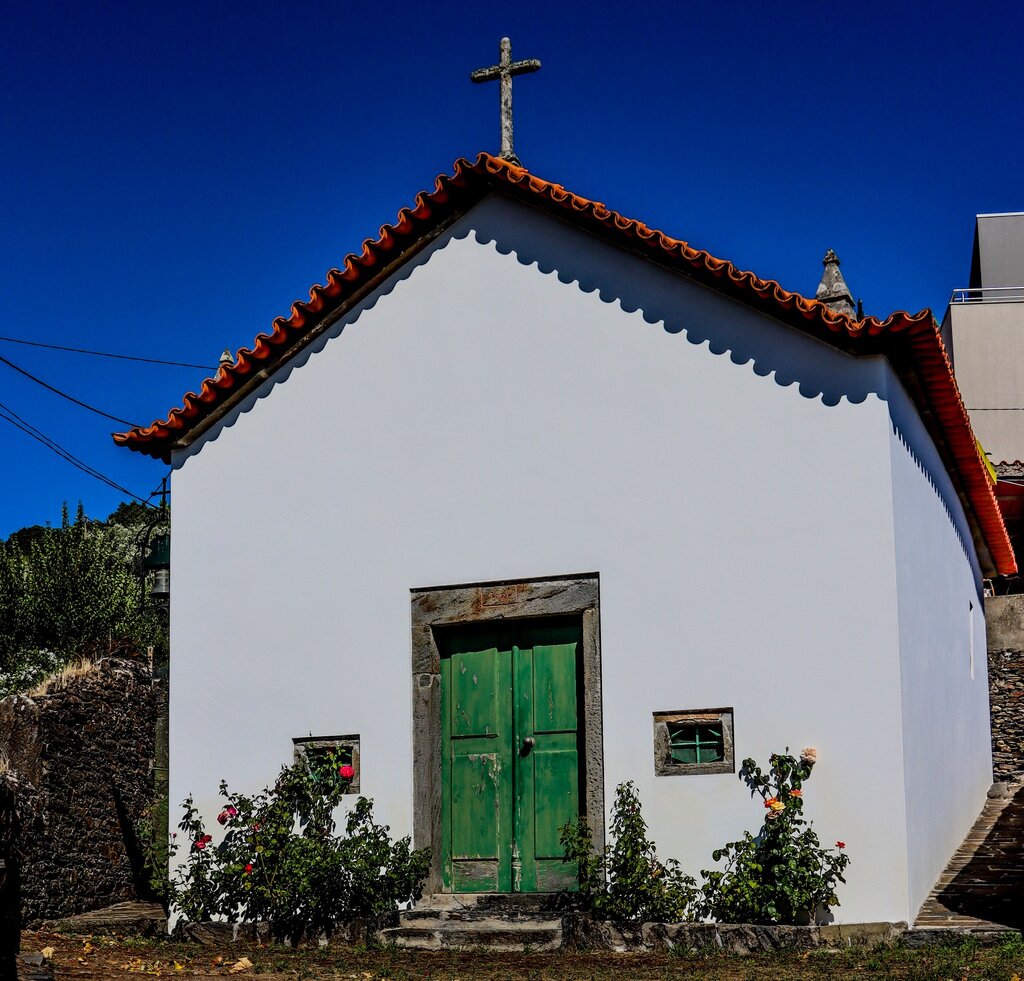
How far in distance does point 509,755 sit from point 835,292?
4165 millimetres

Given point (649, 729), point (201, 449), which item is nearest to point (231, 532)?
point (201, 449)

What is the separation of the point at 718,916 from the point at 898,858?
1235 mm

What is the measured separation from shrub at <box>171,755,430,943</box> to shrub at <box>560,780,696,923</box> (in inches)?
50.4

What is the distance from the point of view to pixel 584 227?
10.2m

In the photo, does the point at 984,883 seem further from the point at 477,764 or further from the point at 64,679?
the point at 64,679

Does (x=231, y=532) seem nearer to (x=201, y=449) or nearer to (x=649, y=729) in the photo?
(x=201, y=449)

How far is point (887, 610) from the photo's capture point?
8.88 metres

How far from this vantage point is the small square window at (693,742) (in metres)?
9.12

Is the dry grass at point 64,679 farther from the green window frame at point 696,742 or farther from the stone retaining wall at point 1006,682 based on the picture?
the stone retaining wall at point 1006,682

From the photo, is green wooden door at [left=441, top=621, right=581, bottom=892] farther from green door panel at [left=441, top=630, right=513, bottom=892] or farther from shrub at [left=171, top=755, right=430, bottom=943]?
shrub at [left=171, top=755, right=430, bottom=943]

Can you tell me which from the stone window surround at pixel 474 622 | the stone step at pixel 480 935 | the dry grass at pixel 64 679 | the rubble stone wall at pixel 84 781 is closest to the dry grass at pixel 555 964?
the stone step at pixel 480 935

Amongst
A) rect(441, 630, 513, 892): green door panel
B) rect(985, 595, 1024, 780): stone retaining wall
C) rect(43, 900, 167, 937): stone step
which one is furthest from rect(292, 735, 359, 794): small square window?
rect(985, 595, 1024, 780): stone retaining wall

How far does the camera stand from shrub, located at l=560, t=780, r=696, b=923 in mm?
8898

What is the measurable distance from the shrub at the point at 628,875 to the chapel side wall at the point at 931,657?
4.89ft
